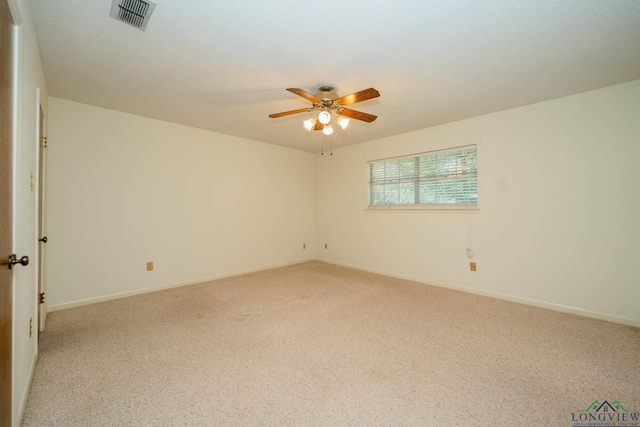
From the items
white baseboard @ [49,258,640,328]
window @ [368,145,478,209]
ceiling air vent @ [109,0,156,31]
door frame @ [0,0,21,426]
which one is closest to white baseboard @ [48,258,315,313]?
white baseboard @ [49,258,640,328]

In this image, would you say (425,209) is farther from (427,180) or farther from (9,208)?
(9,208)

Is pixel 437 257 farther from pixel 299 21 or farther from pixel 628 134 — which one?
pixel 299 21

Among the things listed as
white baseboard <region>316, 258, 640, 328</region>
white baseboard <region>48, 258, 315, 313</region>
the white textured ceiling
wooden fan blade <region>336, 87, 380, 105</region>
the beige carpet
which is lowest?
the beige carpet

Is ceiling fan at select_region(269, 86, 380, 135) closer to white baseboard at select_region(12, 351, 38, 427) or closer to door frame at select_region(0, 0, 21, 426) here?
door frame at select_region(0, 0, 21, 426)

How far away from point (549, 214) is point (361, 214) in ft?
8.42

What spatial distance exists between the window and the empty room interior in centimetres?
3

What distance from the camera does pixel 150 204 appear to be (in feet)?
11.6

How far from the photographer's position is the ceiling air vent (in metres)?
1.57

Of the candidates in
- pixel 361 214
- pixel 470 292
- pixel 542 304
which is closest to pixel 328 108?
pixel 361 214

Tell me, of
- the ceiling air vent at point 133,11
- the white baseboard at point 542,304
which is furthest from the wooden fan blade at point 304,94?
the white baseboard at point 542,304

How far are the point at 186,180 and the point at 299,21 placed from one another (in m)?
Result: 2.86

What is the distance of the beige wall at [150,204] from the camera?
116 inches

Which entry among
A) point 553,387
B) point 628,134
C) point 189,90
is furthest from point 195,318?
point 628,134

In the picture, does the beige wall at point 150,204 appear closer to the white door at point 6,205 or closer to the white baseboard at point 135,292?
the white baseboard at point 135,292
